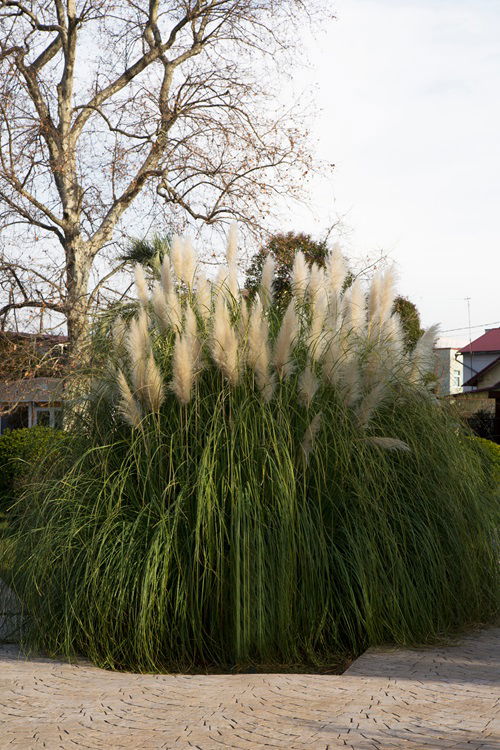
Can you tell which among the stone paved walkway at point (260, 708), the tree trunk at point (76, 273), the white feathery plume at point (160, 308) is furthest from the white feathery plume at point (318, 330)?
the tree trunk at point (76, 273)

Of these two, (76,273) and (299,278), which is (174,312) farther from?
(76,273)

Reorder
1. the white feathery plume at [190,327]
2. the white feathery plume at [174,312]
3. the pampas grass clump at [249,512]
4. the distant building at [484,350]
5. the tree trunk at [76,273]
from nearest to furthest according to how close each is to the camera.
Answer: the pampas grass clump at [249,512] < the white feathery plume at [190,327] < the white feathery plume at [174,312] < the tree trunk at [76,273] < the distant building at [484,350]

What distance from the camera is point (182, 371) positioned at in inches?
173

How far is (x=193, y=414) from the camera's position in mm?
4652

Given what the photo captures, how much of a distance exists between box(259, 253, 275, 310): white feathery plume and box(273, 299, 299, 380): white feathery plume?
1.92ft

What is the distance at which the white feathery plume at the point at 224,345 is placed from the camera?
439cm

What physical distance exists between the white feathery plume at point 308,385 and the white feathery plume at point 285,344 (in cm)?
16

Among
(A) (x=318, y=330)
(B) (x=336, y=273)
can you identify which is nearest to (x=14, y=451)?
(B) (x=336, y=273)

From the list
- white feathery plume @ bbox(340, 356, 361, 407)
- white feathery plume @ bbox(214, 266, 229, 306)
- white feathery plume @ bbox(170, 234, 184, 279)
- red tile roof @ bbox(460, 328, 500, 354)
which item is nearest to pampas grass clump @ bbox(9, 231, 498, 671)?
white feathery plume @ bbox(340, 356, 361, 407)

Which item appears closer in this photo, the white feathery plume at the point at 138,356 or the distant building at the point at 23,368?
the white feathery plume at the point at 138,356

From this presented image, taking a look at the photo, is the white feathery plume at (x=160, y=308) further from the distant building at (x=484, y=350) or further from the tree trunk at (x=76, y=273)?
the distant building at (x=484, y=350)

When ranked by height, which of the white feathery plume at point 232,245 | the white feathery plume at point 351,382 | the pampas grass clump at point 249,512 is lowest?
the pampas grass clump at point 249,512

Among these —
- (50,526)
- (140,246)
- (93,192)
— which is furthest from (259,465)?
(93,192)

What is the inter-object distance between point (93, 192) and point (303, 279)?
955cm
